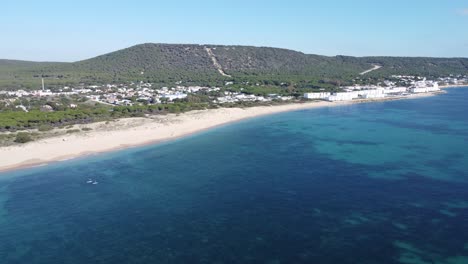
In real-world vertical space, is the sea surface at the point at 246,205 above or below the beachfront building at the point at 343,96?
below

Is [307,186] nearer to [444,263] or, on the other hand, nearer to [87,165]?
[444,263]

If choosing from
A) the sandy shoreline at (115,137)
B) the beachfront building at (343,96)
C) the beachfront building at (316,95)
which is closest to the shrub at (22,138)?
the sandy shoreline at (115,137)

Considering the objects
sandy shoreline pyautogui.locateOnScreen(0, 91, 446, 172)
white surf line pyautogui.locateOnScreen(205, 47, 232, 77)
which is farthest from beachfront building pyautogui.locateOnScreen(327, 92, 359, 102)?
white surf line pyautogui.locateOnScreen(205, 47, 232, 77)

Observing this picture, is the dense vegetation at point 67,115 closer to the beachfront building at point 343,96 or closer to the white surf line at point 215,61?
the beachfront building at point 343,96

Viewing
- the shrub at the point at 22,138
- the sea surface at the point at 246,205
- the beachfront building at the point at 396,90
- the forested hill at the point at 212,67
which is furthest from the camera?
the forested hill at the point at 212,67

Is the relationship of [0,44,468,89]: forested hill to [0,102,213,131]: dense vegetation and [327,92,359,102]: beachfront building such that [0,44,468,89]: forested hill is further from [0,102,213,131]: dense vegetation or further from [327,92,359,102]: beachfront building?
[0,102,213,131]: dense vegetation

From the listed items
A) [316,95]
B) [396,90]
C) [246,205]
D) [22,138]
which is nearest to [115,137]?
[22,138]

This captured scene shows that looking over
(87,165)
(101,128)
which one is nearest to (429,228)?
(87,165)
